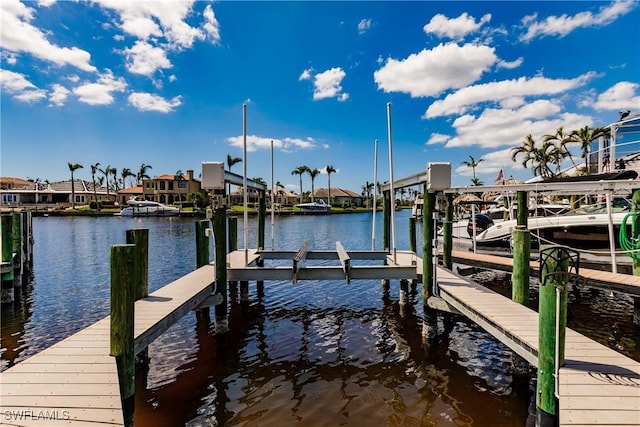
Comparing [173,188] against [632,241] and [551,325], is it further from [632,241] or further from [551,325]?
[551,325]

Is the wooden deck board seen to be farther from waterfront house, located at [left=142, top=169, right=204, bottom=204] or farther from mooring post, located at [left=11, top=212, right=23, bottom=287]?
waterfront house, located at [left=142, top=169, right=204, bottom=204]

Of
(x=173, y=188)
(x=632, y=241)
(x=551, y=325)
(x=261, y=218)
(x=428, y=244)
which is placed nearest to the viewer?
(x=551, y=325)

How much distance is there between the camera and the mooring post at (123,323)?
499 centimetres

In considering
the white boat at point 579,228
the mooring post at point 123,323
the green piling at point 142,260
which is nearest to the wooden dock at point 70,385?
the mooring post at point 123,323

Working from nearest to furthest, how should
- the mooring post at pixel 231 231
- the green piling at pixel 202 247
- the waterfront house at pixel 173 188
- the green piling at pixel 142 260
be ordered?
the green piling at pixel 142 260 → the green piling at pixel 202 247 → the mooring post at pixel 231 231 → the waterfront house at pixel 173 188

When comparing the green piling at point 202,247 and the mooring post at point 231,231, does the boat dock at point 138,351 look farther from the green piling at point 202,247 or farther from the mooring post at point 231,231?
the mooring post at point 231,231

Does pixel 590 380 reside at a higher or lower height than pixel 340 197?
lower

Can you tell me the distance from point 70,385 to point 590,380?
643 cm

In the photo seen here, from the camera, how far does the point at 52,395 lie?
4.32 m

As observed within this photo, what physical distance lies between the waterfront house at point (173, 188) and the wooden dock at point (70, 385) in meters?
89.2

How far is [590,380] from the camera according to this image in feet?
15.0

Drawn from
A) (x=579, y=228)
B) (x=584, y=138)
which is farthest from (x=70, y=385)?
(x=584, y=138)

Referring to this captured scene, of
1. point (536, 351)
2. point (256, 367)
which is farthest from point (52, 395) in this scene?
point (536, 351)

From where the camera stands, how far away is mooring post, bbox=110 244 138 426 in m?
4.99
